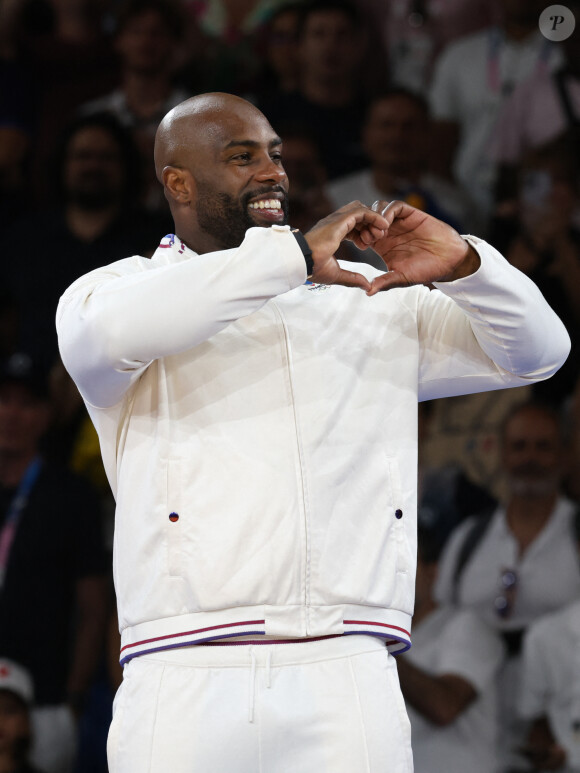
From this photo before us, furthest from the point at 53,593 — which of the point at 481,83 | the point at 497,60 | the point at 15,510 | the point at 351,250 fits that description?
the point at 497,60

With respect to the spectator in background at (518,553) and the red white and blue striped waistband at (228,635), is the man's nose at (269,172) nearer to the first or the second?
the red white and blue striped waistband at (228,635)

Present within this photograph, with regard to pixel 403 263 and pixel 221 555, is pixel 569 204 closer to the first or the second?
pixel 403 263

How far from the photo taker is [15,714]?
4.45 meters

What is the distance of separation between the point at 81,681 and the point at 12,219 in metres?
2.25

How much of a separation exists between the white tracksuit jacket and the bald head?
0.89 feet

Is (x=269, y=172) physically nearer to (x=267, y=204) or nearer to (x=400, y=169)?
(x=267, y=204)

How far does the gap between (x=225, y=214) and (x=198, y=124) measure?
0.21 m

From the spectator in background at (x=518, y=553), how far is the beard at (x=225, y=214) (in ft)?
8.66

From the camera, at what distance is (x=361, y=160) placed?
5254mm

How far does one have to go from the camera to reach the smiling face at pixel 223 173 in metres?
2.29

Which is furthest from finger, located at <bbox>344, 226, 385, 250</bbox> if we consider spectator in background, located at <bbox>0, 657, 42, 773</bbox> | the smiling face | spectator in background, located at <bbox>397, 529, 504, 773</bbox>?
spectator in background, located at <bbox>0, 657, 42, 773</bbox>

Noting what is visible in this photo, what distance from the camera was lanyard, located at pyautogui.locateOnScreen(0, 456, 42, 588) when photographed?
4.54m

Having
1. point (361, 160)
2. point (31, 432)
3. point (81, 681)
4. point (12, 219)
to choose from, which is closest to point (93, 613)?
point (81, 681)

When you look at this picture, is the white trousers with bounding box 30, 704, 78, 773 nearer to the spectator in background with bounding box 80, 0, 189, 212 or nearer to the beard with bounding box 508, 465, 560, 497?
the beard with bounding box 508, 465, 560, 497
